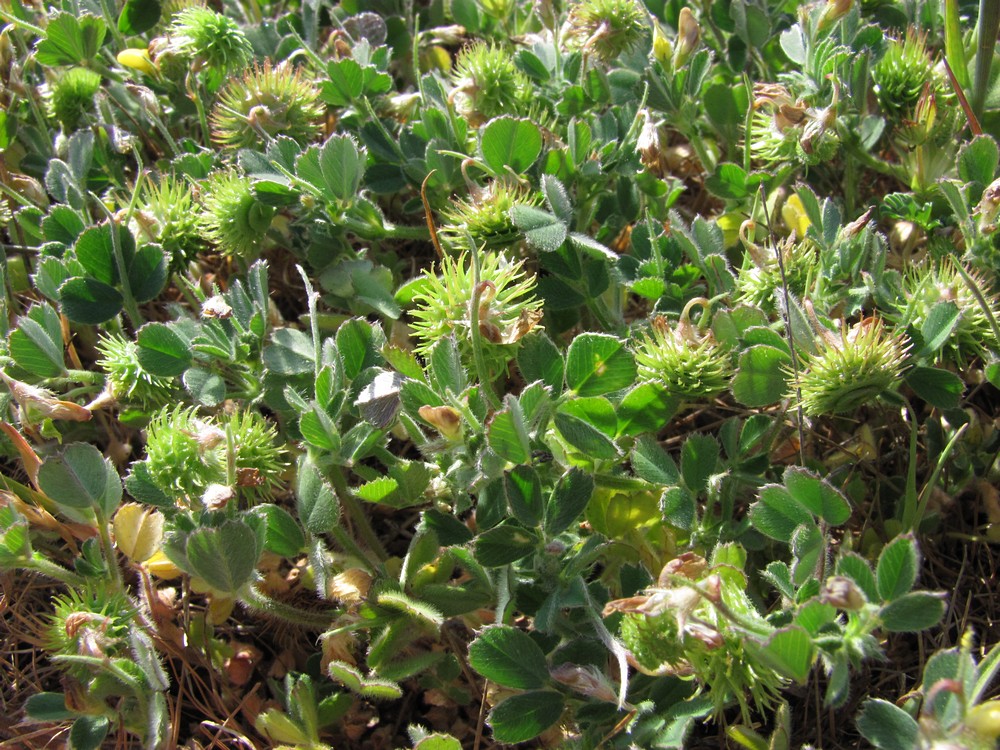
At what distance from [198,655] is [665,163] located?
166cm

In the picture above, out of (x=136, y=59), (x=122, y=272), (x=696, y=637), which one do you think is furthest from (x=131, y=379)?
(x=696, y=637)

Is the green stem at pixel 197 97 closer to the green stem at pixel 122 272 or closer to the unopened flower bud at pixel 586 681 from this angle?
the green stem at pixel 122 272

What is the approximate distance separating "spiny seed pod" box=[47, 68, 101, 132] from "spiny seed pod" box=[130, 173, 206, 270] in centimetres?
56

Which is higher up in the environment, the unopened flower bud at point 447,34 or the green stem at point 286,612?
the unopened flower bud at point 447,34

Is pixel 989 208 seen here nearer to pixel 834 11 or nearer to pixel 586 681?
pixel 834 11

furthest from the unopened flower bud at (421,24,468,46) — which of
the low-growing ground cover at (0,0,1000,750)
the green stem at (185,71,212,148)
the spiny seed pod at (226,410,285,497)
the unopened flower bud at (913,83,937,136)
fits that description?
the spiny seed pod at (226,410,285,497)

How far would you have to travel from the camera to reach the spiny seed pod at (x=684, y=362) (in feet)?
5.29

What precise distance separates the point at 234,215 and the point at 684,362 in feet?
3.34

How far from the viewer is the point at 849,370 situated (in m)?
1.49

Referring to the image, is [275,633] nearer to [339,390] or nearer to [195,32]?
[339,390]

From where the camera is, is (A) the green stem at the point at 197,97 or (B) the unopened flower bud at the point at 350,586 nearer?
(B) the unopened flower bud at the point at 350,586

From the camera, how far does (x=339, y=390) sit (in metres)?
1.68

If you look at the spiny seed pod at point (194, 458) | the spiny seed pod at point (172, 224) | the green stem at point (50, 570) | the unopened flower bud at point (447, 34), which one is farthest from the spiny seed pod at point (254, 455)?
the unopened flower bud at point (447, 34)

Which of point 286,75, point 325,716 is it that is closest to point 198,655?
point 325,716
